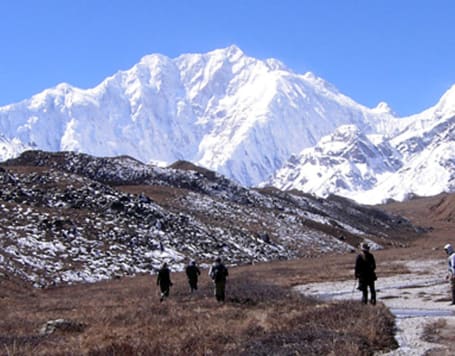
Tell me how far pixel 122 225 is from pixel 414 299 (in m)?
43.9

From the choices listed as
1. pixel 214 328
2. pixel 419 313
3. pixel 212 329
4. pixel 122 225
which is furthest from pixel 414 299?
pixel 122 225

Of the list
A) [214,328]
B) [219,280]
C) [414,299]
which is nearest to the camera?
[214,328]

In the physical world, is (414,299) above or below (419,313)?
above

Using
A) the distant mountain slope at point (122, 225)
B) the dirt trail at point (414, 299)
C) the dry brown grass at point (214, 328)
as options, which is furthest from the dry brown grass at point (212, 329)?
the distant mountain slope at point (122, 225)

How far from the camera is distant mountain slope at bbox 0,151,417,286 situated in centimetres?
5719

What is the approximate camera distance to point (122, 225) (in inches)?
2798

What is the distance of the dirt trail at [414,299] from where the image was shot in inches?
660

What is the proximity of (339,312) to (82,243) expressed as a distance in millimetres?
43115

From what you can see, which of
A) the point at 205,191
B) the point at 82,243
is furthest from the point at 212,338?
the point at 205,191

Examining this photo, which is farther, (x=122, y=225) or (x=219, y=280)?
(x=122, y=225)

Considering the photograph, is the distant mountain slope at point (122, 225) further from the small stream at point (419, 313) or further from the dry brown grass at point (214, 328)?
the small stream at point (419, 313)

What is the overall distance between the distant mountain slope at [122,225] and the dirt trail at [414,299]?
20526 mm

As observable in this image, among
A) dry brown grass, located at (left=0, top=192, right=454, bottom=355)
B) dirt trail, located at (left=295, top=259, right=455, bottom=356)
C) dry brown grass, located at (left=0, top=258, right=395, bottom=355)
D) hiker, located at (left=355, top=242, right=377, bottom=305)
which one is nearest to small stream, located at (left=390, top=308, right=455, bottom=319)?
dirt trail, located at (left=295, top=259, right=455, bottom=356)

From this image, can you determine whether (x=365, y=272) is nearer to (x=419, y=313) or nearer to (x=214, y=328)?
(x=419, y=313)
